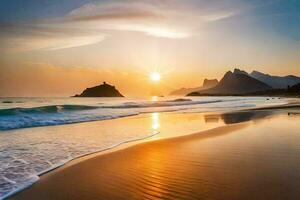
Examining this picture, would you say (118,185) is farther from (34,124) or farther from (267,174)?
(34,124)

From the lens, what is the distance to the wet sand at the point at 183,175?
6.03 meters

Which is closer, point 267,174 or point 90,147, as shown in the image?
point 267,174

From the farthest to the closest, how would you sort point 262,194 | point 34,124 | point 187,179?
point 34,124, point 187,179, point 262,194

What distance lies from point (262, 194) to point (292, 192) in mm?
560

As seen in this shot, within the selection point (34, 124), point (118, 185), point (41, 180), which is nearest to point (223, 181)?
point (118, 185)

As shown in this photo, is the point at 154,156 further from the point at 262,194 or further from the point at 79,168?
the point at 262,194

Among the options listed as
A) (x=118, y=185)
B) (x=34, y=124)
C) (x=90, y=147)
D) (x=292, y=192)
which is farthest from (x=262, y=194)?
(x=34, y=124)

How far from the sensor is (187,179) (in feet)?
22.8

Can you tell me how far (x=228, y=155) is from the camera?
951 cm

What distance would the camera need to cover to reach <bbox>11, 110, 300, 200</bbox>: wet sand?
6.03 metres

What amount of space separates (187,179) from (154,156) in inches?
123

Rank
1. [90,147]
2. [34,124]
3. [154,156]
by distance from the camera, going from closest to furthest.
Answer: [154,156] → [90,147] → [34,124]

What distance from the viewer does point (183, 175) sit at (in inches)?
288

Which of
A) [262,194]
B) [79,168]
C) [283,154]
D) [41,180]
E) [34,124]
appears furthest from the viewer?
[34,124]
